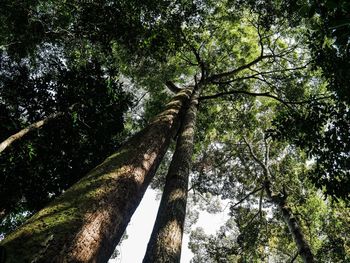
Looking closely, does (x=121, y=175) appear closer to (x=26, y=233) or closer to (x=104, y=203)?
(x=104, y=203)

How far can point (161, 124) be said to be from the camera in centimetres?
659

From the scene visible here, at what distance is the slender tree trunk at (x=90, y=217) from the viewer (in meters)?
2.51

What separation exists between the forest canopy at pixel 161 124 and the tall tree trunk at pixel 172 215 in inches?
1.0

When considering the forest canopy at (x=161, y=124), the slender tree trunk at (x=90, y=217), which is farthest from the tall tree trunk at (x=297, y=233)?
the slender tree trunk at (x=90, y=217)

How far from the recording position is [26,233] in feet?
9.02

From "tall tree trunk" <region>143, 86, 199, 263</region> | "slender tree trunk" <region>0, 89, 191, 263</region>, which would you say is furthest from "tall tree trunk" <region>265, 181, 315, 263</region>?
"slender tree trunk" <region>0, 89, 191, 263</region>

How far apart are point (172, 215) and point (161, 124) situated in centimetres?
273

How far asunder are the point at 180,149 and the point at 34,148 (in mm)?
4707

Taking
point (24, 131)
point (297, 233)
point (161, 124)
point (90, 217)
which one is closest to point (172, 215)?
point (90, 217)

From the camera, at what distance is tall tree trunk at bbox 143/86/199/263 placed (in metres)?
3.51

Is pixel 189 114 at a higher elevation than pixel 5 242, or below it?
higher

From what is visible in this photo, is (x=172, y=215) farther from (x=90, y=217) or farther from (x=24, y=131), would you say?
(x=24, y=131)

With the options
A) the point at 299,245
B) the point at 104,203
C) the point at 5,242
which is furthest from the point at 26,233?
the point at 299,245

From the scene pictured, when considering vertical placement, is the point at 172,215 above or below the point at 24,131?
below
